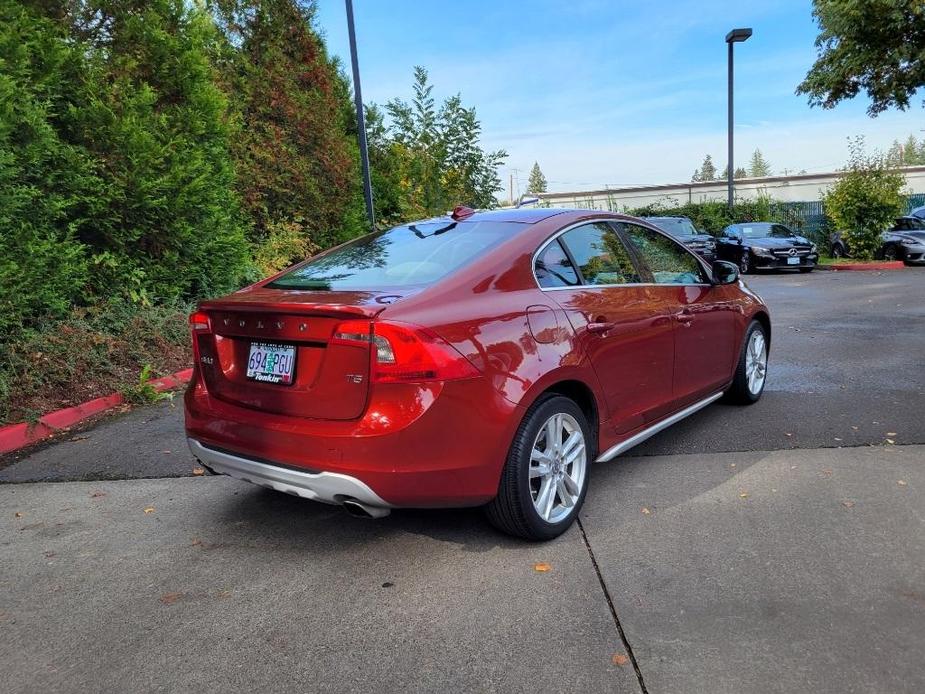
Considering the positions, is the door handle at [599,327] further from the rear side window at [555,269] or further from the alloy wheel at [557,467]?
the alloy wheel at [557,467]

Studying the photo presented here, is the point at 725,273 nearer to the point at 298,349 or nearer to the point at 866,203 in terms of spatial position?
the point at 298,349

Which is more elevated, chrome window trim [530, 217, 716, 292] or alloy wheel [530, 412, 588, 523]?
chrome window trim [530, 217, 716, 292]

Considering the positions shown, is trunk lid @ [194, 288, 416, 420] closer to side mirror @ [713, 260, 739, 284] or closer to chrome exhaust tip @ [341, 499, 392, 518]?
chrome exhaust tip @ [341, 499, 392, 518]

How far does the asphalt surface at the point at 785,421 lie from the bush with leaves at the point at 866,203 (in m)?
12.4

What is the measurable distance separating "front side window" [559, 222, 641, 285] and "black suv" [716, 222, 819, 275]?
15890 millimetres

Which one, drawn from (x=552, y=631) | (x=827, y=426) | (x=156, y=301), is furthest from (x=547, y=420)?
(x=156, y=301)

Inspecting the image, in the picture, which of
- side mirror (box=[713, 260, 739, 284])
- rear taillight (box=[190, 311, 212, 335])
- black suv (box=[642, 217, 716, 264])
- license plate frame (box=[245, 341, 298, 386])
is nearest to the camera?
license plate frame (box=[245, 341, 298, 386])

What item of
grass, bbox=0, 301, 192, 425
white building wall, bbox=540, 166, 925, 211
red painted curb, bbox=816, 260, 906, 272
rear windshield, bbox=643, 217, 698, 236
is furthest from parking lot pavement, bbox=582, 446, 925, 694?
white building wall, bbox=540, 166, 925, 211

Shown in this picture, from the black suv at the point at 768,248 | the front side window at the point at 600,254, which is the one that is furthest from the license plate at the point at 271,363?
the black suv at the point at 768,248

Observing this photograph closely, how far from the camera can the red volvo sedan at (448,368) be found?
2.76m

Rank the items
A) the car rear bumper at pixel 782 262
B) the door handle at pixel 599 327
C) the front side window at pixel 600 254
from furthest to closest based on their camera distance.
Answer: the car rear bumper at pixel 782 262 → the front side window at pixel 600 254 → the door handle at pixel 599 327

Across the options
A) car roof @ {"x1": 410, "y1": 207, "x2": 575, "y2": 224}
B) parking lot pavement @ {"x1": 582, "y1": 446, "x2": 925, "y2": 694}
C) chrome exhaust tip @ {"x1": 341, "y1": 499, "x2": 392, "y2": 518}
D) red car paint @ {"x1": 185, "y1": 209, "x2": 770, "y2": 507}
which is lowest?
parking lot pavement @ {"x1": 582, "y1": 446, "x2": 925, "y2": 694}

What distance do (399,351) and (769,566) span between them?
6.02ft

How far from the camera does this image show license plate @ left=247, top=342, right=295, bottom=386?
297 centimetres
